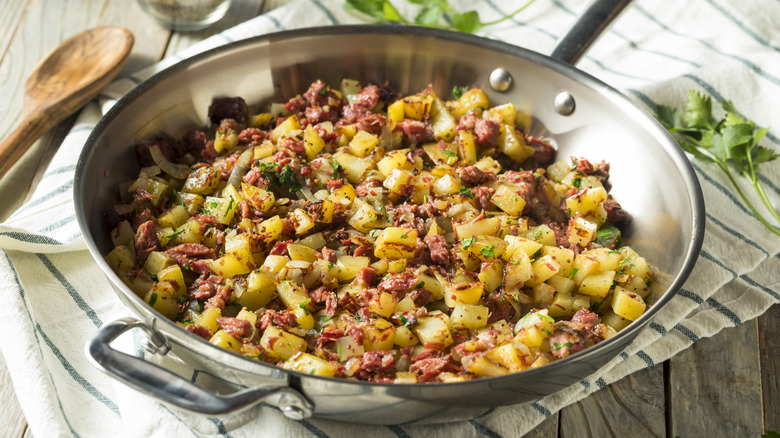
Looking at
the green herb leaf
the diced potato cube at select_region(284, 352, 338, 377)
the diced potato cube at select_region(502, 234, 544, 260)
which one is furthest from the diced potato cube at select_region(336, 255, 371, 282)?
the green herb leaf

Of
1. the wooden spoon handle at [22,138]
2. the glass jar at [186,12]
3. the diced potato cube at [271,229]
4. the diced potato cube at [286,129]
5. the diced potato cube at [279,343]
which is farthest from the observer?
the glass jar at [186,12]

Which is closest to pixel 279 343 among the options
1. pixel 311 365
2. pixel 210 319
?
pixel 311 365

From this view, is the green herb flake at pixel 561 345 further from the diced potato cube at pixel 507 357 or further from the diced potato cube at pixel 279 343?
the diced potato cube at pixel 279 343

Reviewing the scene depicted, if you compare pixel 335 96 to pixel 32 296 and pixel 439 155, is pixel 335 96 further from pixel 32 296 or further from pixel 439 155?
pixel 32 296

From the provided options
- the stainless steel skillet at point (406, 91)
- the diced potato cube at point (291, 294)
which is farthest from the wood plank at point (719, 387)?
the diced potato cube at point (291, 294)

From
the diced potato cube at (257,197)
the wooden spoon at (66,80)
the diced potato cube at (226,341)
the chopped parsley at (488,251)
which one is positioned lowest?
the wooden spoon at (66,80)

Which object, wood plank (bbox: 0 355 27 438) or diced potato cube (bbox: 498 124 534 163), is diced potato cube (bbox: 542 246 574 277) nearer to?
diced potato cube (bbox: 498 124 534 163)
